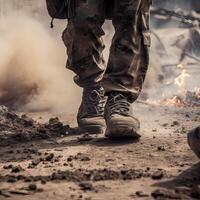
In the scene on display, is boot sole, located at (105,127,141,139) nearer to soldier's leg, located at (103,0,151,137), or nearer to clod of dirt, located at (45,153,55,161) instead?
soldier's leg, located at (103,0,151,137)

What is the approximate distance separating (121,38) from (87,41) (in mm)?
366

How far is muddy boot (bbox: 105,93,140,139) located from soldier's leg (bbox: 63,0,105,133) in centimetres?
30

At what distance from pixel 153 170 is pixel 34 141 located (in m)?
1.32

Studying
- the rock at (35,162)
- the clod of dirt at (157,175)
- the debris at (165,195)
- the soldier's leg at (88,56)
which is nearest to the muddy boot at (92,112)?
the soldier's leg at (88,56)

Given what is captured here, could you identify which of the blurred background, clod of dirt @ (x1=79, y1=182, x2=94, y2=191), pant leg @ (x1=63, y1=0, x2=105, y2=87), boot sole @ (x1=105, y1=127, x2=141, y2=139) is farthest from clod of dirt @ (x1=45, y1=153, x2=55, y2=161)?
the blurred background

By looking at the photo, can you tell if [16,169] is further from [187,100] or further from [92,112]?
[187,100]

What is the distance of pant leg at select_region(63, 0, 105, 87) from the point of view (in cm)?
418

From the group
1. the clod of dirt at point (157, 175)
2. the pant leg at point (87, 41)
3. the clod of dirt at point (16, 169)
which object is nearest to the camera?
the clod of dirt at point (157, 175)

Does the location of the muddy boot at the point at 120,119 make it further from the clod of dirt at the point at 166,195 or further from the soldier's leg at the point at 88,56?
the clod of dirt at the point at 166,195

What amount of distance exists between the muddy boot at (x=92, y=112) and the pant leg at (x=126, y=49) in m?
0.35

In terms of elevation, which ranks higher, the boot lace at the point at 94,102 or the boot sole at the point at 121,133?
the boot lace at the point at 94,102

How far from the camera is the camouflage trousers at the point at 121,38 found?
161 inches

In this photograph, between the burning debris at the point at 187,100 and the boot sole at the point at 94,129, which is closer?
the boot sole at the point at 94,129

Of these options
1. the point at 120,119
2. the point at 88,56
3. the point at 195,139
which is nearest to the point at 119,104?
the point at 120,119
